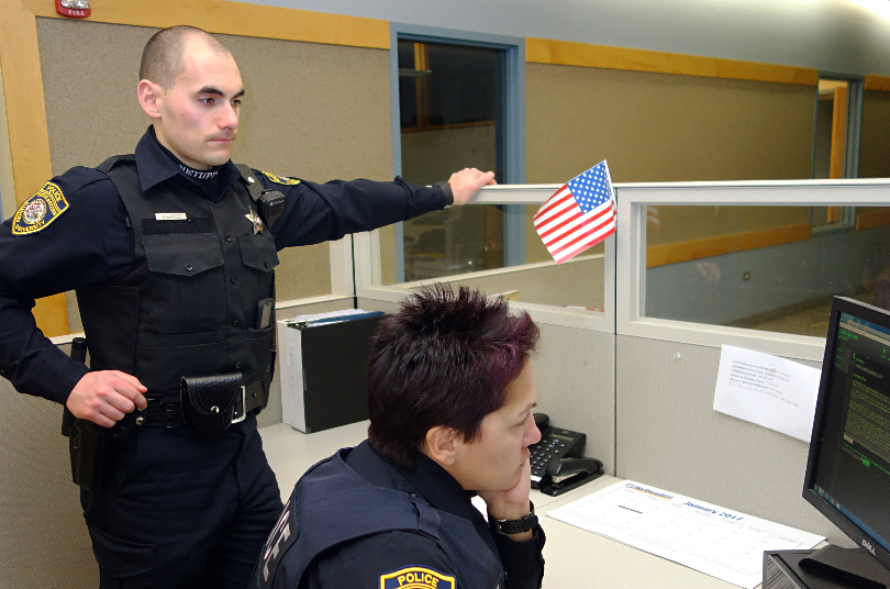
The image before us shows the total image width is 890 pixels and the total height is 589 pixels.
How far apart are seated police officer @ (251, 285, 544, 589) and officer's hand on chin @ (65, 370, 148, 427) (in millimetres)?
419

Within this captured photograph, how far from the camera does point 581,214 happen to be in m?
1.46

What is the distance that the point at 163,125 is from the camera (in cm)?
132

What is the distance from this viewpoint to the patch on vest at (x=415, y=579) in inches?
27.3

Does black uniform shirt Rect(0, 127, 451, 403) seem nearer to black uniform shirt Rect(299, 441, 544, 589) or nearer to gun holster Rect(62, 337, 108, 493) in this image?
gun holster Rect(62, 337, 108, 493)

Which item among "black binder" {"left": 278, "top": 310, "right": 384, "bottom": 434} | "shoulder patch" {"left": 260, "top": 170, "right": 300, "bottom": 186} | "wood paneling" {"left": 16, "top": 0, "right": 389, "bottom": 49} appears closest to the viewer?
"shoulder patch" {"left": 260, "top": 170, "right": 300, "bottom": 186}

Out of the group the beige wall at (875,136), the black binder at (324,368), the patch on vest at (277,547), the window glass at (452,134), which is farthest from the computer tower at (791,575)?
the beige wall at (875,136)

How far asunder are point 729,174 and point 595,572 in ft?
18.4

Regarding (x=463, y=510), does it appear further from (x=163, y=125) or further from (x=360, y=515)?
(x=163, y=125)

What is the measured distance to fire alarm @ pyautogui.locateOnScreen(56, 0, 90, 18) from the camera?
2.65 m

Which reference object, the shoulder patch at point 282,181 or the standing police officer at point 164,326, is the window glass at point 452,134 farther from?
the standing police officer at point 164,326

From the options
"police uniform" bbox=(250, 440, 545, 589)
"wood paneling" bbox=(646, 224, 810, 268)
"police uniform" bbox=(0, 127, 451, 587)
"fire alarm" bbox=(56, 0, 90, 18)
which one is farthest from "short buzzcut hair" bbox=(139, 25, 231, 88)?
"wood paneling" bbox=(646, 224, 810, 268)

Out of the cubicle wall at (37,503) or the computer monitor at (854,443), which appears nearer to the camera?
the computer monitor at (854,443)

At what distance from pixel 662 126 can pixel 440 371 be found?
5069mm

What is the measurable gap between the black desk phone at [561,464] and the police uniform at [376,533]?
577 mm
